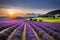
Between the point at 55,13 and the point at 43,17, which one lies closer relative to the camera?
the point at 55,13

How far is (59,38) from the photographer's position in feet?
30.1

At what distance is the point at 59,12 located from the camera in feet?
136

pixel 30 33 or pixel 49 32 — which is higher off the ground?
pixel 30 33

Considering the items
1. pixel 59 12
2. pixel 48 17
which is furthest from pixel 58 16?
pixel 48 17

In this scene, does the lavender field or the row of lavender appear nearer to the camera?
the row of lavender

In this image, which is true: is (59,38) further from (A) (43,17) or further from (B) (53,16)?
(A) (43,17)

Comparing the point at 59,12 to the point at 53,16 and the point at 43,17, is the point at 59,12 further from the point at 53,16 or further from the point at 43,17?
the point at 43,17

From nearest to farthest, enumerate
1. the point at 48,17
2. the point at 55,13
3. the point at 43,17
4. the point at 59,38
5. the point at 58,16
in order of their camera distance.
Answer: the point at 59,38
the point at 58,16
the point at 55,13
the point at 48,17
the point at 43,17

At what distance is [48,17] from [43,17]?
407cm

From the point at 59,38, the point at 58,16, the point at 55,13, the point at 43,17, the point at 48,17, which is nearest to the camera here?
the point at 59,38

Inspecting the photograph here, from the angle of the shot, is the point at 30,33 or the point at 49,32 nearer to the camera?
the point at 30,33

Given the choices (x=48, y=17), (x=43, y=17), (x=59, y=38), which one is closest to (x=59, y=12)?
(x=48, y=17)

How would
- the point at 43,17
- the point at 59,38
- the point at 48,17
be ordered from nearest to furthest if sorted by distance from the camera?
the point at 59,38 → the point at 48,17 → the point at 43,17

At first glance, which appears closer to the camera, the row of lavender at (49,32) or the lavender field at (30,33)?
the row of lavender at (49,32)
